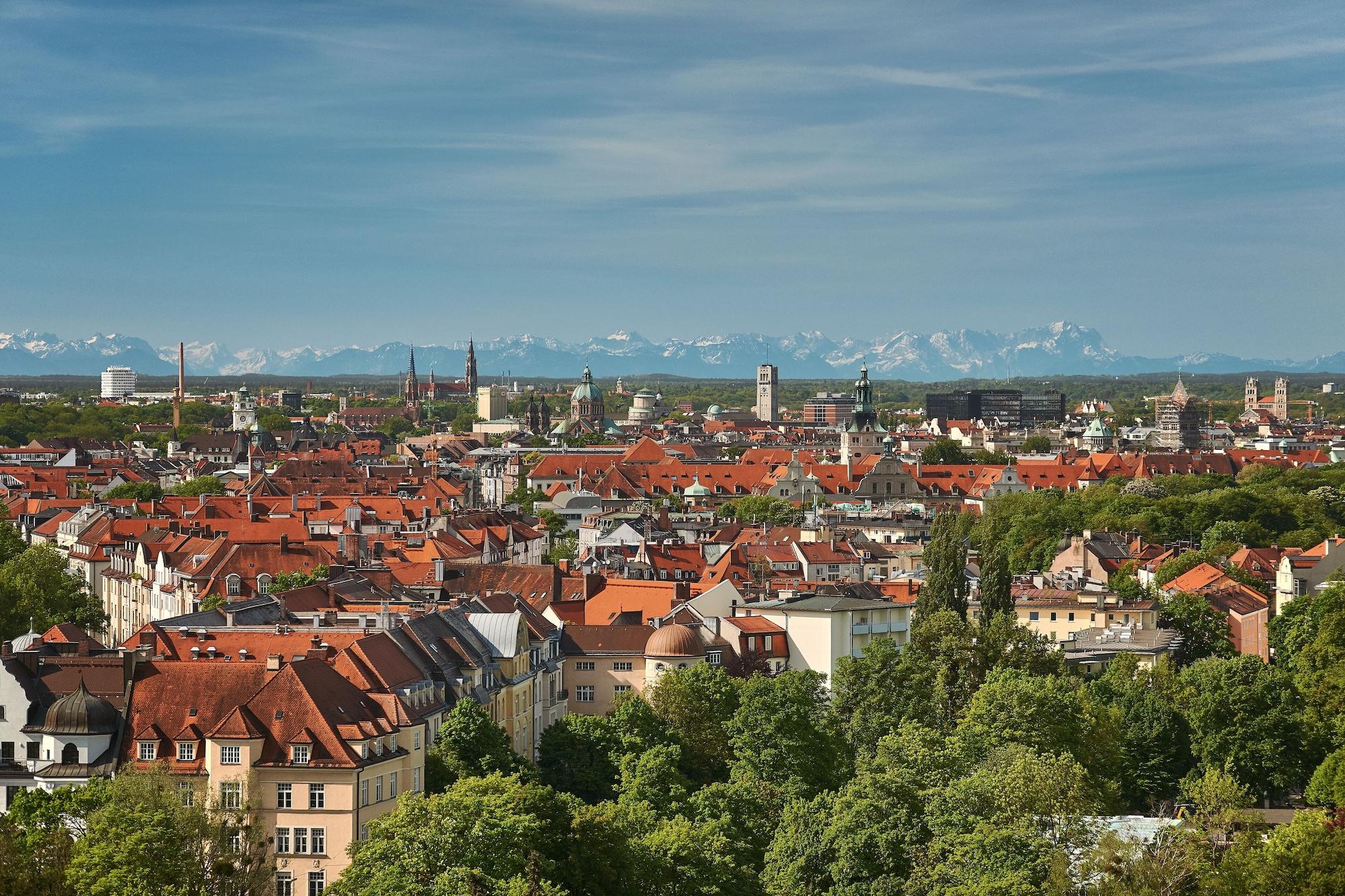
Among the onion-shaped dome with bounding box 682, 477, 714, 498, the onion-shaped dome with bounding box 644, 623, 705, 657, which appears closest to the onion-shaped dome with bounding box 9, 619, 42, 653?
the onion-shaped dome with bounding box 644, 623, 705, 657

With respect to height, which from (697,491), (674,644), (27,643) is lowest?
(697,491)

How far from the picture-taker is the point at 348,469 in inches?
6964

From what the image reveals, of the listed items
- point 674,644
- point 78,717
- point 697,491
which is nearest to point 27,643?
point 78,717

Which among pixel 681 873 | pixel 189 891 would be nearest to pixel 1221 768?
pixel 681 873

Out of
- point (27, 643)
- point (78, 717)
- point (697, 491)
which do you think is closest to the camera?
point (78, 717)

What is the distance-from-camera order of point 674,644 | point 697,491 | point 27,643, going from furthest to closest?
point 697,491
point 674,644
point 27,643

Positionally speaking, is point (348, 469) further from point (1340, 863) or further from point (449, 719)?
point (1340, 863)

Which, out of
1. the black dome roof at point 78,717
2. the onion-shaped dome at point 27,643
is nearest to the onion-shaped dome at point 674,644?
the onion-shaped dome at point 27,643

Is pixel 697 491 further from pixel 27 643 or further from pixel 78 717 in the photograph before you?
pixel 78 717

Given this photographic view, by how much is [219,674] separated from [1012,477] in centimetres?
13110

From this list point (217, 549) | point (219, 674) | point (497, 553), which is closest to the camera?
point (219, 674)

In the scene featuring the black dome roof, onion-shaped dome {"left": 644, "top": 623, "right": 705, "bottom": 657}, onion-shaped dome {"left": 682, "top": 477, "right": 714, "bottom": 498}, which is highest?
the black dome roof

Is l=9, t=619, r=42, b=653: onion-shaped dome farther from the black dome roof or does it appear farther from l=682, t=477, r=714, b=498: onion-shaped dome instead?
l=682, t=477, r=714, b=498: onion-shaped dome

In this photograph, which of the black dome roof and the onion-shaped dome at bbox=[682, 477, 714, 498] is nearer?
the black dome roof
